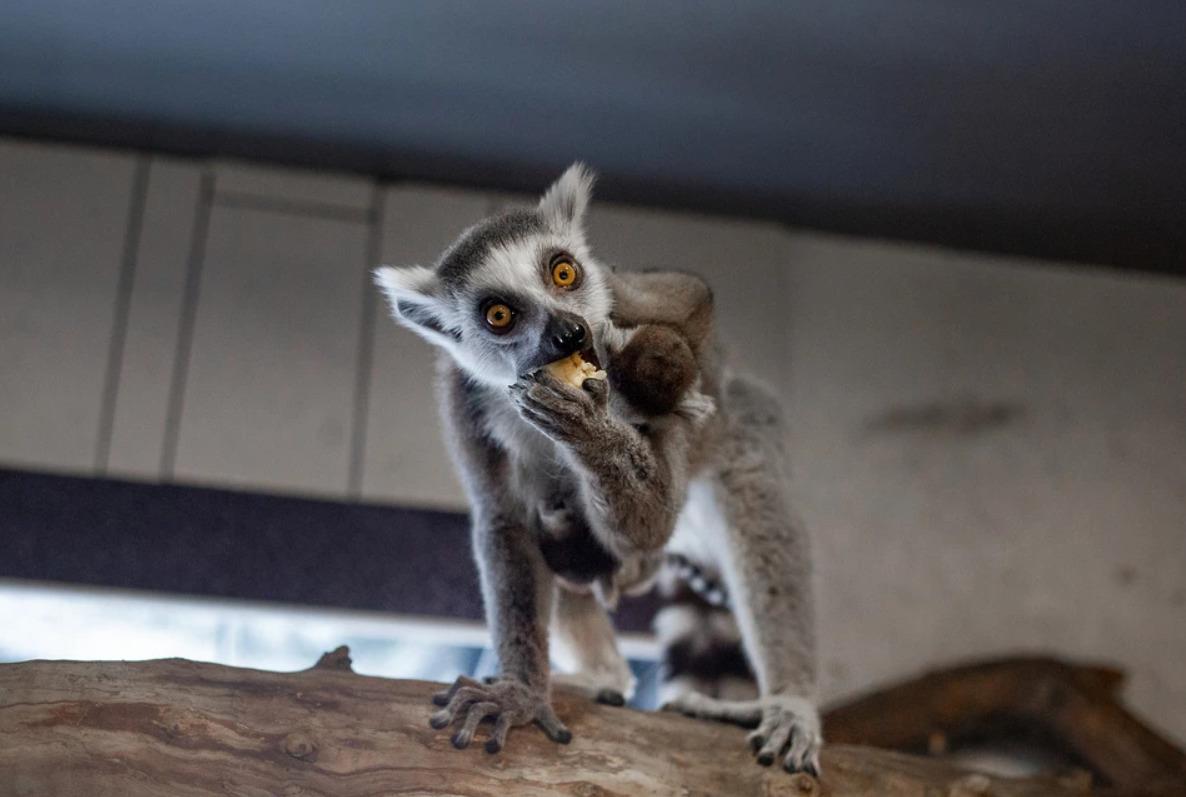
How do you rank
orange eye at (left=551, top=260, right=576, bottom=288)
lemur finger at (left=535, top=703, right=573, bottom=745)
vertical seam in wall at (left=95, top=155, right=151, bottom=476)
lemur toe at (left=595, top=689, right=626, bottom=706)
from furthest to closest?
vertical seam in wall at (left=95, top=155, right=151, bottom=476)
lemur toe at (left=595, top=689, right=626, bottom=706)
orange eye at (left=551, top=260, right=576, bottom=288)
lemur finger at (left=535, top=703, right=573, bottom=745)

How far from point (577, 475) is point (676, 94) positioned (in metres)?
2.24

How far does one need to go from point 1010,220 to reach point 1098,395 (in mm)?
974

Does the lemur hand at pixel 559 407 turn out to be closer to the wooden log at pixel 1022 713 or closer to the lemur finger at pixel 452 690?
the lemur finger at pixel 452 690

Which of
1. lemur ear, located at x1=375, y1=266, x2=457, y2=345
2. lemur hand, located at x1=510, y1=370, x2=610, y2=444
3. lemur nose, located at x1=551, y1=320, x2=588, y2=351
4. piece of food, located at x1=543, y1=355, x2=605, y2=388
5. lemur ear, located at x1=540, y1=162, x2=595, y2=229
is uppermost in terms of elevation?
lemur ear, located at x1=540, y1=162, x2=595, y2=229

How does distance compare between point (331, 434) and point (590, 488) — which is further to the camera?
point (331, 434)

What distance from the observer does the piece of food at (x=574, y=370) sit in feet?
10.3

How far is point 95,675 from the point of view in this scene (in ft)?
9.74

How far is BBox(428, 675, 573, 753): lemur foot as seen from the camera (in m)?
3.24

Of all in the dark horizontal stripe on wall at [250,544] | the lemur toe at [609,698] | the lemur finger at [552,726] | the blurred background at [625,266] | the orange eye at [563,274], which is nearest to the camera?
the lemur finger at [552,726]

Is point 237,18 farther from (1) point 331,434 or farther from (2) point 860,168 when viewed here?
(2) point 860,168

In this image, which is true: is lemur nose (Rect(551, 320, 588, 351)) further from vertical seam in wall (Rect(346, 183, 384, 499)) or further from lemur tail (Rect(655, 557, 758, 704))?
vertical seam in wall (Rect(346, 183, 384, 499))

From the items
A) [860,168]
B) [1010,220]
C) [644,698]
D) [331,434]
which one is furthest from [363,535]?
[1010,220]

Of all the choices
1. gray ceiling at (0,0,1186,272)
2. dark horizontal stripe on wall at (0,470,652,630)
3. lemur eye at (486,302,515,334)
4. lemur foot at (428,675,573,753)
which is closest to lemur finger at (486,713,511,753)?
lemur foot at (428,675,573,753)

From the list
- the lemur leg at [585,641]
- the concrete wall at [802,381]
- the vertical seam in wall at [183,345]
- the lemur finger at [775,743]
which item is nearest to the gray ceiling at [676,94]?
the concrete wall at [802,381]
